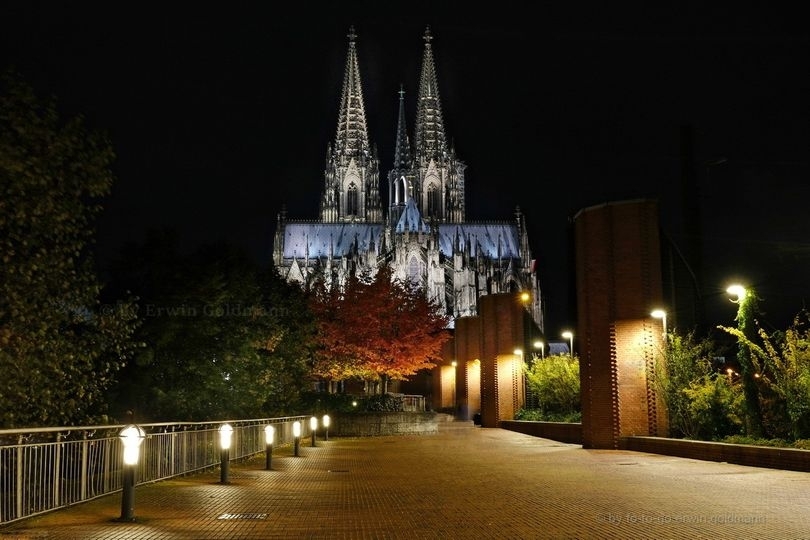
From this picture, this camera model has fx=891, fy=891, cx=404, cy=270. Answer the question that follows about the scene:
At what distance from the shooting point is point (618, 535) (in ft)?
28.9

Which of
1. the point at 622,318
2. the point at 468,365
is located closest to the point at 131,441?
the point at 622,318

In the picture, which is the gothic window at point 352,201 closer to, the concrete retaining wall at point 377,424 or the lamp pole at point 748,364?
the concrete retaining wall at point 377,424

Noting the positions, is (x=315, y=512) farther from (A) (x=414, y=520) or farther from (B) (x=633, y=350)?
(B) (x=633, y=350)

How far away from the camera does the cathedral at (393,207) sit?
124 metres

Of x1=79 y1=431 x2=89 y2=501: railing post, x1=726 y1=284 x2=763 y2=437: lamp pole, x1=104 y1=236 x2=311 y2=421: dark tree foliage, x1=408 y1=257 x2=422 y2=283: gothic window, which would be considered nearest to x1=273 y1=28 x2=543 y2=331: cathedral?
x1=408 y1=257 x2=422 y2=283: gothic window

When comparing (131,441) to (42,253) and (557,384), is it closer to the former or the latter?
(42,253)

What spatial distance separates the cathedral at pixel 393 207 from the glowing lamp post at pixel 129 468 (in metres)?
109

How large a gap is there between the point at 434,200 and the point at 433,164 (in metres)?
5.63

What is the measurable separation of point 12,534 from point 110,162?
6.29 meters

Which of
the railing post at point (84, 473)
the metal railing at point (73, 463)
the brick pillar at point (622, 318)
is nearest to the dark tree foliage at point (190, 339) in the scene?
the metal railing at point (73, 463)

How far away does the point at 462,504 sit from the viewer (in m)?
11.7

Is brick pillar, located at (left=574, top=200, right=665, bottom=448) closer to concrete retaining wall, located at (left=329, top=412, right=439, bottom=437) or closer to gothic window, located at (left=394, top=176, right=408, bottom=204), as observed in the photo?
concrete retaining wall, located at (left=329, top=412, right=439, bottom=437)

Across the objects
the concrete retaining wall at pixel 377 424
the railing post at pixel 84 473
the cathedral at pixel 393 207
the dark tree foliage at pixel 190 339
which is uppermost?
the cathedral at pixel 393 207

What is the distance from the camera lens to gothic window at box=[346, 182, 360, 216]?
138125 millimetres
